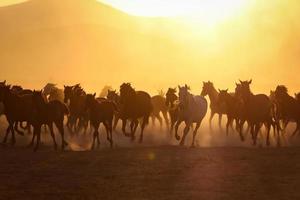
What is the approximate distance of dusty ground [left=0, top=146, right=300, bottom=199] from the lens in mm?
14555

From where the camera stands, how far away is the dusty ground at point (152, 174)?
14.6 meters

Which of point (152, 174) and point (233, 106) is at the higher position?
point (233, 106)

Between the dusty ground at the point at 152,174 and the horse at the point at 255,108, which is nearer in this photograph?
the dusty ground at the point at 152,174

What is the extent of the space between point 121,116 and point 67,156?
6852 millimetres

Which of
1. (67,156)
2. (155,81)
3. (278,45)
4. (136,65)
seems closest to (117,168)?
(67,156)

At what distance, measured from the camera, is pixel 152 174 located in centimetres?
1681

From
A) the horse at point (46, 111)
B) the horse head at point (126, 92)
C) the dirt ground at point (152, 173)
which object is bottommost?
the dirt ground at point (152, 173)

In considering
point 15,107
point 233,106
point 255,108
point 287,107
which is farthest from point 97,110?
point 287,107

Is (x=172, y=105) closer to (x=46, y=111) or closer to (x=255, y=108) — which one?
(x=255, y=108)

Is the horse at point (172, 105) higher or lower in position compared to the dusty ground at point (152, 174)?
higher

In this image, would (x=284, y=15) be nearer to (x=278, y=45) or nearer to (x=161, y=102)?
(x=278, y=45)

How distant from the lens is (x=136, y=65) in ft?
579

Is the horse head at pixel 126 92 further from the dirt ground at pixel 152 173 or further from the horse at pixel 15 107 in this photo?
the dirt ground at pixel 152 173

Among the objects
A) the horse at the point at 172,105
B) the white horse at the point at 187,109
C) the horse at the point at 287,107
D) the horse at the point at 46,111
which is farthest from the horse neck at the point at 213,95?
the horse at the point at 46,111
